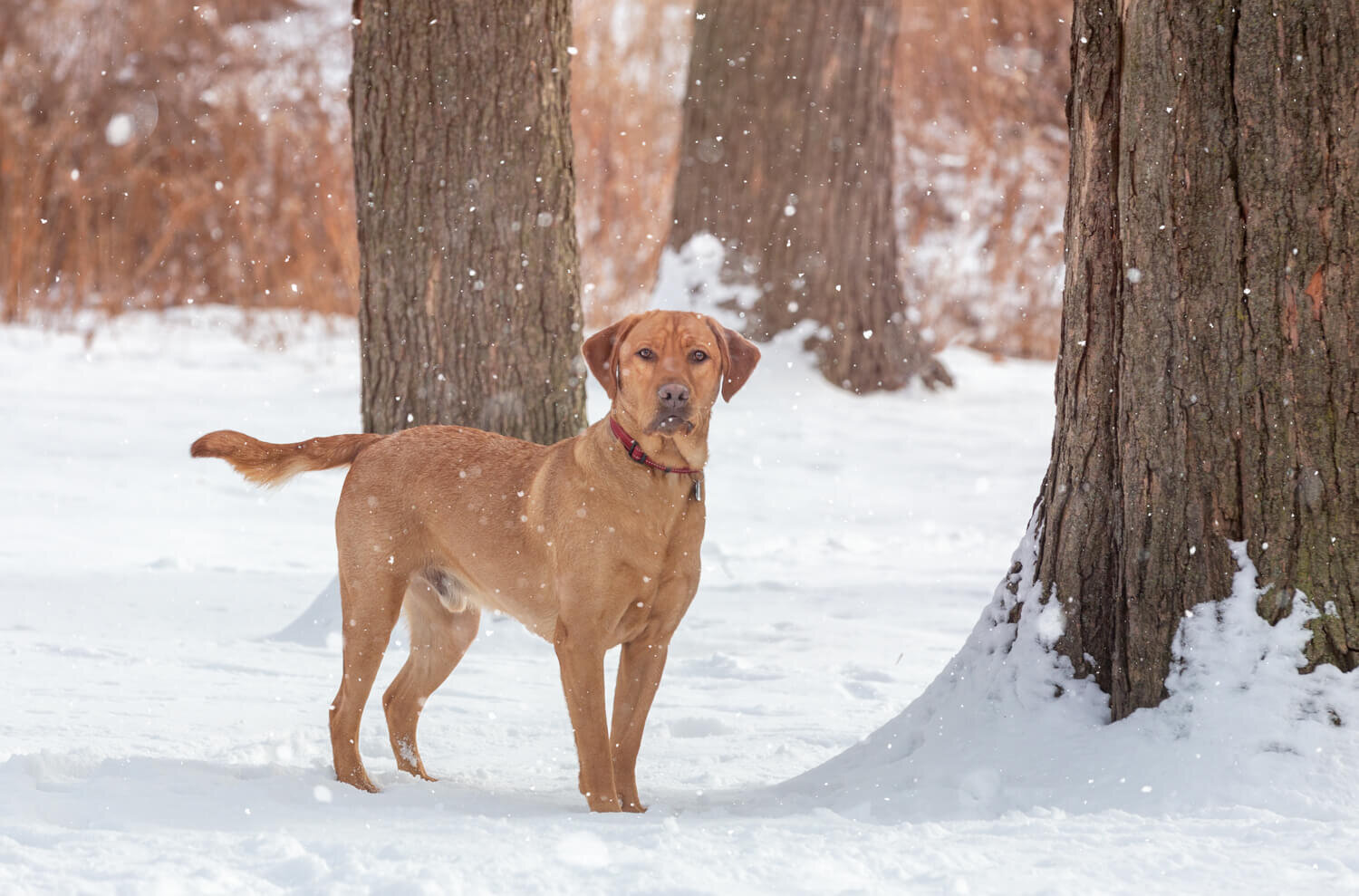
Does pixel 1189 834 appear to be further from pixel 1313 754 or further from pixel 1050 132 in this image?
pixel 1050 132

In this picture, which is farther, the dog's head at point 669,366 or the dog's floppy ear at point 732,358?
the dog's floppy ear at point 732,358

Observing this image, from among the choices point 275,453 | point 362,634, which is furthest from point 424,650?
point 275,453

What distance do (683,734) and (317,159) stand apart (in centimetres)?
1239

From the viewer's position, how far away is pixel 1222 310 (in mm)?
3354

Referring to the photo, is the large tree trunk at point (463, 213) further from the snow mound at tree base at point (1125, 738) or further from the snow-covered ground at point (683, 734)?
the snow mound at tree base at point (1125, 738)

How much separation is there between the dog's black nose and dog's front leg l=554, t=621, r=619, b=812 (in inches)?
27.2

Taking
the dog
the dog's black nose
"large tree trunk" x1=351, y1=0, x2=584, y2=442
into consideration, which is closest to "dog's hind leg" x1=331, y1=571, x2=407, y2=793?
the dog

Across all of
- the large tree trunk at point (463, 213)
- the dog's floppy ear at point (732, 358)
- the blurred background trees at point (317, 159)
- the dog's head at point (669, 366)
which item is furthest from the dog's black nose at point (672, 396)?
the blurred background trees at point (317, 159)

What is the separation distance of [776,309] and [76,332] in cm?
722

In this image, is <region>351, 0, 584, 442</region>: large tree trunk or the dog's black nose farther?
<region>351, 0, 584, 442</region>: large tree trunk

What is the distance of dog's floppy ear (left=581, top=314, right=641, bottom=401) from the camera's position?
13.0ft

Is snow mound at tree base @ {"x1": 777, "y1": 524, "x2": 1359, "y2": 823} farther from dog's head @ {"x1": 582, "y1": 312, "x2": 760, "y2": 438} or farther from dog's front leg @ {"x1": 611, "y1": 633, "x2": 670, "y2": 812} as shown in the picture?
dog's head @ {"x1": 582, "y1": 312, "x2": 760, "y2": 438}

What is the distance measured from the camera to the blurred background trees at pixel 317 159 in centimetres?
1467

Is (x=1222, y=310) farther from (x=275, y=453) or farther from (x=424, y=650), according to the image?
(x=275, y=453)
